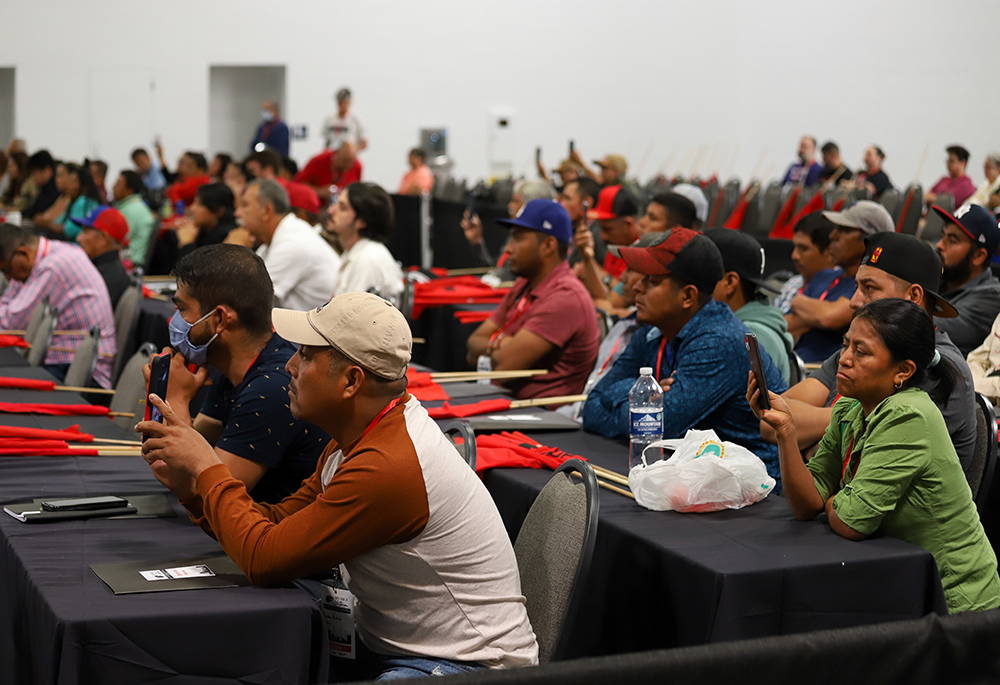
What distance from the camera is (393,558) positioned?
2027mm

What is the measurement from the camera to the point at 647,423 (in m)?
3.06

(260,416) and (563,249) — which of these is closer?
(260,416)

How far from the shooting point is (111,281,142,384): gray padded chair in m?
5.62

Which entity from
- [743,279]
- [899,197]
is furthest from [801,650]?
[899,197]

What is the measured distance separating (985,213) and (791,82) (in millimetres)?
13734

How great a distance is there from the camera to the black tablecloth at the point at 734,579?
227cm

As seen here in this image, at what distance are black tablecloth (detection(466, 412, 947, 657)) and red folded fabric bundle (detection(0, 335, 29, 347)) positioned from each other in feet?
11.9

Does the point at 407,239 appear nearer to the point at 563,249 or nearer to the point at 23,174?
the point at 23,174

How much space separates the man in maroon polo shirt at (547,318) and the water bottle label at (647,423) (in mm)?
1274

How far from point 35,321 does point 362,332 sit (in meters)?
3.96

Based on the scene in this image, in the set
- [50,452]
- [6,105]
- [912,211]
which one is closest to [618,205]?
[50,452]

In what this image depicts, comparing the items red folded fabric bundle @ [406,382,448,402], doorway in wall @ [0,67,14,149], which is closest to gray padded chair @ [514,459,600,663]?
red folded fabric bundle @ [406,382,448,402]

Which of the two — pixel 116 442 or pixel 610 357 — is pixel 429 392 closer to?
pixel 610 357

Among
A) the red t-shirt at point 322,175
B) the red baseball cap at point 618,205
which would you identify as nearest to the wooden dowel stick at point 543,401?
the red baseball cap at point 618,205
